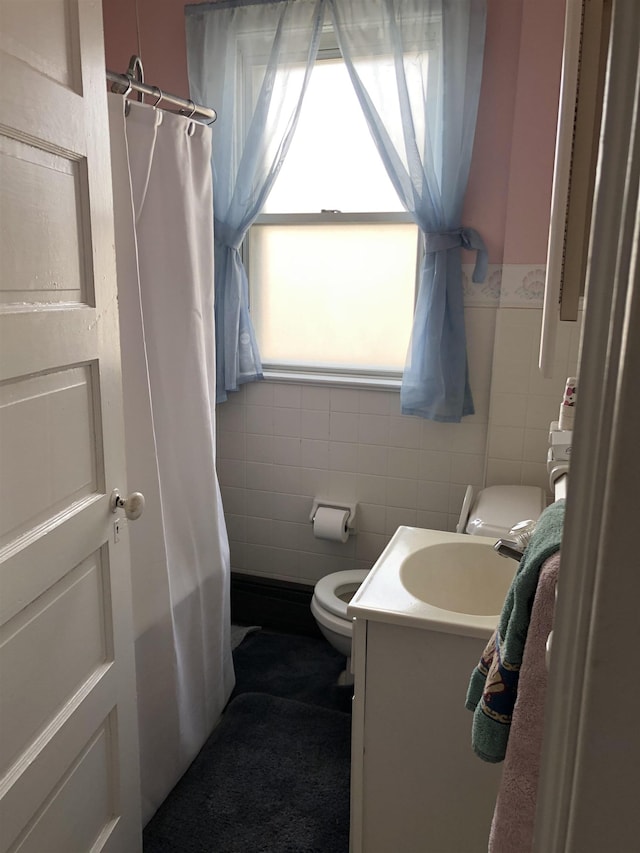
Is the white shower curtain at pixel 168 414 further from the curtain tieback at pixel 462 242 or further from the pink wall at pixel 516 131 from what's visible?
the pink wall at pixel 516 131

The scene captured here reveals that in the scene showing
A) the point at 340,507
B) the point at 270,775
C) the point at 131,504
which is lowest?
the point at 270,775

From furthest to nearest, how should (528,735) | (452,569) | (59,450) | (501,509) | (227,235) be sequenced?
(227,235) → (501,509) → (452,569) → (59,450) → (528,735)

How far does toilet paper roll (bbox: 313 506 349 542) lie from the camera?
2.53 meters

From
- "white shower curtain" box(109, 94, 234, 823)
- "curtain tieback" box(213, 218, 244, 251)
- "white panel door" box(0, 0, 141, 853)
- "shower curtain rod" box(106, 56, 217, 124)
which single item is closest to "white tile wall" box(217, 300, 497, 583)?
"curtain tieback" box(213, 218, 244, 251)

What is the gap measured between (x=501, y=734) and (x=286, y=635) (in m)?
1.97

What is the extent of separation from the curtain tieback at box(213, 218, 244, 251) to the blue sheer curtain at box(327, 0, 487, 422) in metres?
0.61

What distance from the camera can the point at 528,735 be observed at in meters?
→ 0.79

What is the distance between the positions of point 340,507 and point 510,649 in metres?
1.78

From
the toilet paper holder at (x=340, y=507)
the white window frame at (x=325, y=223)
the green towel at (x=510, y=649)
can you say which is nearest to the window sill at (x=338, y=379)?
the white window frame at (x=325, y=223)

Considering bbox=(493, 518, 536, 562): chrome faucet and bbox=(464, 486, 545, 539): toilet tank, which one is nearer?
bbox=(493, 518, 536, 562): chrome faucet

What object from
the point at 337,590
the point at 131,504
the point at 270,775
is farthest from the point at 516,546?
the point at 337,590

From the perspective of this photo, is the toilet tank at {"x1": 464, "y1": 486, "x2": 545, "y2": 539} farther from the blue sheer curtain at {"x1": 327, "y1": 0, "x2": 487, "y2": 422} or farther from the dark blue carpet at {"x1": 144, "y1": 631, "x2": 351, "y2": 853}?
the dark blue carpet at {"x1": 144, "y1": 631, "x2": 351, "y2": 853}

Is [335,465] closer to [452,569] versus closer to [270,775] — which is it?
[452,569]

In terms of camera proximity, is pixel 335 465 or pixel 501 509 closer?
pixel 501 509
